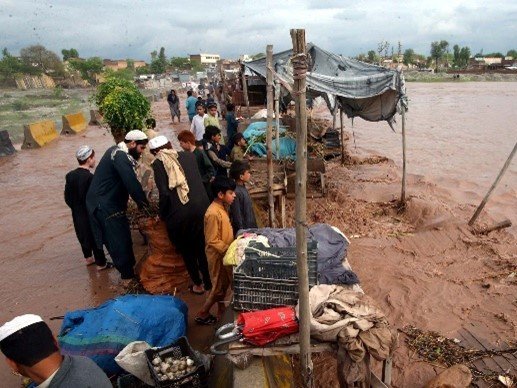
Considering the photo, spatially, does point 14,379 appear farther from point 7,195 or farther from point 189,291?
point 7,195

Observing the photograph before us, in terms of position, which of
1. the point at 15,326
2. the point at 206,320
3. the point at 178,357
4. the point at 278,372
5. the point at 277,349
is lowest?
the point at 206,320

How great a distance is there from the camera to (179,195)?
13.7ft

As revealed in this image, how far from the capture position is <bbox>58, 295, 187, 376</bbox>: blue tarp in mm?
3320

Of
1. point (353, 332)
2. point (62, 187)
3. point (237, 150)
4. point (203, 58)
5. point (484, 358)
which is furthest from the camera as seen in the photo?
point (203, 58)

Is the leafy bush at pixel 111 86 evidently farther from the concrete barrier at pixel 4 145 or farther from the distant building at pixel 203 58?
the distant building at pixel 203 58

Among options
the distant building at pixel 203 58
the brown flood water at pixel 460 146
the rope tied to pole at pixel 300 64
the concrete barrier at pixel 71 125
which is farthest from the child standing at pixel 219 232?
the distant building at pixel 203 58

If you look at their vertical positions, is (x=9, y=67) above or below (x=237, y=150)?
above

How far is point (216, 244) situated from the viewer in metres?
3.84

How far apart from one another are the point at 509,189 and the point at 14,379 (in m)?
11.3

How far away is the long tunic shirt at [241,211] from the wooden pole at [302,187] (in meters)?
1.96

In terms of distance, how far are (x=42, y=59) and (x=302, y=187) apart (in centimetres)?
7539

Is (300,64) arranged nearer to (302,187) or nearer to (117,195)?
(302,187)

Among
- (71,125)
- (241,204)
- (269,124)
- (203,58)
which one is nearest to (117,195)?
(241,204)

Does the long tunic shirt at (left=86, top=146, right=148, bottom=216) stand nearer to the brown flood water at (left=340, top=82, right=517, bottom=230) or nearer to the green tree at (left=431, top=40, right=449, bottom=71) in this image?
the brown flood water at (left=340, top=82, right=517, bottom=230)
